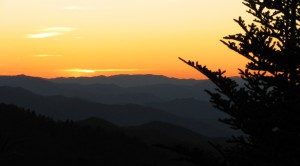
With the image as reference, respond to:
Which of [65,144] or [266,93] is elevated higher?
[266,93]

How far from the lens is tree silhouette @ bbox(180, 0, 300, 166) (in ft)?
21.4

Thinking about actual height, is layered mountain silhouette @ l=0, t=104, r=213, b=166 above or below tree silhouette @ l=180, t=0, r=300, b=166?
below

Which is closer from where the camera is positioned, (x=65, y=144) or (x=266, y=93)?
(x=266, y=93)

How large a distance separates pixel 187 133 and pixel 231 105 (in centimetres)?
10972

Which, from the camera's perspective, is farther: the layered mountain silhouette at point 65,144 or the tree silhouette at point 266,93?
the layered mountain silhouette at point 65,144

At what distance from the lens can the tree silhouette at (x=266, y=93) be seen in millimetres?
6512

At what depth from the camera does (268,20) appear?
23.7ft

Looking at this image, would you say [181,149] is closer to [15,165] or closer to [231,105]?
[231,105]

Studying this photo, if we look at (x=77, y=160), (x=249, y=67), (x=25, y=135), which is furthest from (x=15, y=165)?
(x=249, y=67)

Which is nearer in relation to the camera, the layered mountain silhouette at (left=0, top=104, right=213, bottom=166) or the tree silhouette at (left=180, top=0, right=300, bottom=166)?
the tree silhouette at (left=180, top=0, right=300, bottom=166)

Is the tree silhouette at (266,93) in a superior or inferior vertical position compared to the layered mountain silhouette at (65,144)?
superior

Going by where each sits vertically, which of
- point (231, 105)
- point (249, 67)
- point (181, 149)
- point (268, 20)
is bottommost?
point (181, 149)

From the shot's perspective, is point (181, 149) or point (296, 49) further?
point (296, 49)

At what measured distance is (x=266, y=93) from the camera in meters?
7.12
